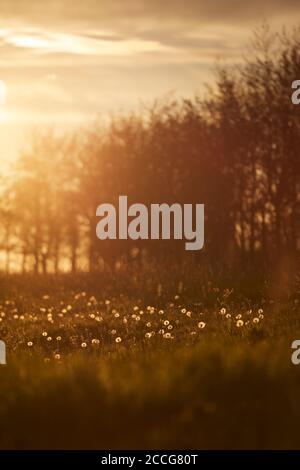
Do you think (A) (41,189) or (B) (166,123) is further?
(A) (41,189)

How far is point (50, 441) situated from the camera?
7.28 metres

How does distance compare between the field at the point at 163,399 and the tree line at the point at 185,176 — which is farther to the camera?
the tree line at the point at 185,176

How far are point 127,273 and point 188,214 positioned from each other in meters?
10.2

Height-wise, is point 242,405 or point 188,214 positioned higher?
point 188,214

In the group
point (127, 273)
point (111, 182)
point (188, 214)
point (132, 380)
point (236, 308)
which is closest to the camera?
point (132, 380)

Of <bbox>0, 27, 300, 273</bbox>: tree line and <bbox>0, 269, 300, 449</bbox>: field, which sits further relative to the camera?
<bbox>0, 27, 300, 273</bbox>: tree line

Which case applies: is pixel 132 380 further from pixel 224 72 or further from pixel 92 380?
pixel 224 72

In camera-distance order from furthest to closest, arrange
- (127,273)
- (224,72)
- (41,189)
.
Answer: (41,189)
(224,72)
(127,273)

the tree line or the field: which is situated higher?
the tree line

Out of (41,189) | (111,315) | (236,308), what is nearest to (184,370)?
(236,308)

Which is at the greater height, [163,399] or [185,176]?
[185,176]

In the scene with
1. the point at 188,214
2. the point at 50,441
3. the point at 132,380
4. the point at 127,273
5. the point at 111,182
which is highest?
the point at 111,182

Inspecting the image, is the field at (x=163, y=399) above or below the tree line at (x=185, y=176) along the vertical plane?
below

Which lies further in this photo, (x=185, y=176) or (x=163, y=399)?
(x=185, y=176)
